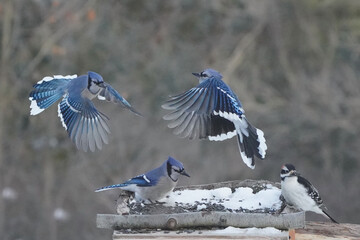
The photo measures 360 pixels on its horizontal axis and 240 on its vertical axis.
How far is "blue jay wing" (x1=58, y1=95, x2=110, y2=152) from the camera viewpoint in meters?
5.09

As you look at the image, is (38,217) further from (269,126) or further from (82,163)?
(269,126)

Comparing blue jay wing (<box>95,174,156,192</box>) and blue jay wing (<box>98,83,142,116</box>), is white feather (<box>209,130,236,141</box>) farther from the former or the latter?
blue jay wing (<box>95,174,156,192</box>)

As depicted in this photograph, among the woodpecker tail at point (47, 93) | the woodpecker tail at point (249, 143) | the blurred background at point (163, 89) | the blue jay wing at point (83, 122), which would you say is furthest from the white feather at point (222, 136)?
the blurred background at point (163, 89)

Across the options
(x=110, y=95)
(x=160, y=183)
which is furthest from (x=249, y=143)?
(x=110, y=95)

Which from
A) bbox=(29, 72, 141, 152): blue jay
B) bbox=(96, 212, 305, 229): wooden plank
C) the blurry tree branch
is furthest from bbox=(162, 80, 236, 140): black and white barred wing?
Answer: the blurry tree branch

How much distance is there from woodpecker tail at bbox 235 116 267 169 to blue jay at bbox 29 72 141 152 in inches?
27.3

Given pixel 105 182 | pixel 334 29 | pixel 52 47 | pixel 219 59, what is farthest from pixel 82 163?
pixel 334 29

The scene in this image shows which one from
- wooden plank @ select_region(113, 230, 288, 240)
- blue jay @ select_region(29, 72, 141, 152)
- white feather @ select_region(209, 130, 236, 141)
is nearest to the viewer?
wooden plank @ select_region(113, 230, 288, 240)

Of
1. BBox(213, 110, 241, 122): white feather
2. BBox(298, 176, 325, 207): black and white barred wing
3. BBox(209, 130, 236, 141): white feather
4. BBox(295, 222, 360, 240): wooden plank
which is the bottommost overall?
BBox(295, 222, 360, 240): wooden plank

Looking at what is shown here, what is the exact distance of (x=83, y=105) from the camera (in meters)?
5.36

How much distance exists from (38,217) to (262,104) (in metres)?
3.34

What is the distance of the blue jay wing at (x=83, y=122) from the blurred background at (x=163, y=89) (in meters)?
5.47

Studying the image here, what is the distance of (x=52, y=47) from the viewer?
11.1 metres

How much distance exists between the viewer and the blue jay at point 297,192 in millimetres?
4855
